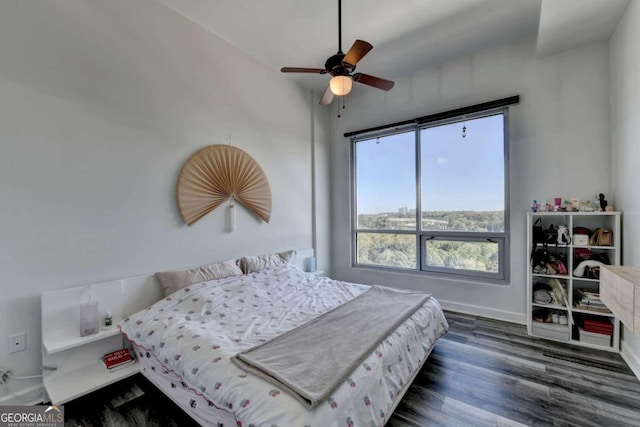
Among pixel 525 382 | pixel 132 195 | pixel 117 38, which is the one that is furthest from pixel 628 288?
pixel 117 38

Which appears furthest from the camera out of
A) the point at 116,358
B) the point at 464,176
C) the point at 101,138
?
the point at 464,176

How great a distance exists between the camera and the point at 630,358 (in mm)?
2326

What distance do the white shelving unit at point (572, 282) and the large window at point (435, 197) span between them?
0.44 m

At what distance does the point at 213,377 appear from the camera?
1450 mm

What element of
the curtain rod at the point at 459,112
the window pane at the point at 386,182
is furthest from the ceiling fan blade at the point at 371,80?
the window pane at the point at 386,182

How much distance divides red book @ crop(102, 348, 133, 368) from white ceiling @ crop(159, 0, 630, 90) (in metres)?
3.13

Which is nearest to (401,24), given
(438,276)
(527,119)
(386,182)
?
(527,119)

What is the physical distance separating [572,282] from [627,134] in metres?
1.45

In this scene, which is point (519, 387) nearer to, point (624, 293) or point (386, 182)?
point (624, 293)

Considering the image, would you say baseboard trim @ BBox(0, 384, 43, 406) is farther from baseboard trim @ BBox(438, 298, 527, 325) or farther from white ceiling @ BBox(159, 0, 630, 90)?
baseboard trim @ BBox(438, 298, 527, 325)

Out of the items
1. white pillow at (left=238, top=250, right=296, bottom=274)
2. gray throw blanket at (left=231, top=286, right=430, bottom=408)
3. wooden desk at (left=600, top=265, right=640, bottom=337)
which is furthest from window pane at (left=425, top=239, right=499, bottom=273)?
wooden desk at (left=600, top=265, right=640, bottom=337)

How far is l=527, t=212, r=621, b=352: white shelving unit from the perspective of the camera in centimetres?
257

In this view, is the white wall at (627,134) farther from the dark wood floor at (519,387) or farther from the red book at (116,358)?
the red book at (116,358)

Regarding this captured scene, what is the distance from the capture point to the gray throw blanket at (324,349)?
1.31 m
